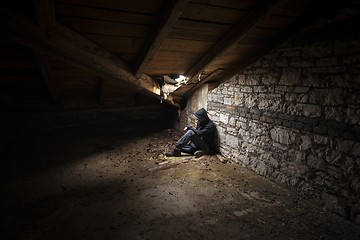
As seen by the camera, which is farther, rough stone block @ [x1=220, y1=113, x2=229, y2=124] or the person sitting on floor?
the person sitting on floor

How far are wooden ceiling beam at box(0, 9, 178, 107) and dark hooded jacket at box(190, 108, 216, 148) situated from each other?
1.58 m

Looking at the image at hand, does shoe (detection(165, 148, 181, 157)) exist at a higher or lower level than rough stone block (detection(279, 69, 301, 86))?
lower

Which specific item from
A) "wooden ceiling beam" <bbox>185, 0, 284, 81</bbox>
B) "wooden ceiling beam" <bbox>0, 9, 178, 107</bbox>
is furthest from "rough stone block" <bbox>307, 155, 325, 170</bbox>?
"wooden ceiling beam" <bbox>0, 9, 178, 107</bbox>

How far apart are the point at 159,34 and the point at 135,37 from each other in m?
0.40

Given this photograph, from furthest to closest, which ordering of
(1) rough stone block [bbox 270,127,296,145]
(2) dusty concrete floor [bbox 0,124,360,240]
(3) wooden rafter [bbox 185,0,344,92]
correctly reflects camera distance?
(1) rough stone block [bbox 270,127,296,145] < (3) wooden rafter [bbox 185,0,344,92] < (2) dusty concrete floor [bbox 0,124,360,240]

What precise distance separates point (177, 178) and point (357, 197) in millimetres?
2159

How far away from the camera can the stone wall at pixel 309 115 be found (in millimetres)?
2430

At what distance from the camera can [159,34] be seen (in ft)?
8.29

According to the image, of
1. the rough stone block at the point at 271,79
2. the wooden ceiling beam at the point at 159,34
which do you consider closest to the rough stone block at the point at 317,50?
the rough stone block at the point at 271,79

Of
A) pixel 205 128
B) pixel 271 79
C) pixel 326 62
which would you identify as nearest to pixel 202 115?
pixel 205 128

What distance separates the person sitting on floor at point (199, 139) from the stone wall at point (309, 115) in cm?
71

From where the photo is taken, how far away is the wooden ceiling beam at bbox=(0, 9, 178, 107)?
2.13 m

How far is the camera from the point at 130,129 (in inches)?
245

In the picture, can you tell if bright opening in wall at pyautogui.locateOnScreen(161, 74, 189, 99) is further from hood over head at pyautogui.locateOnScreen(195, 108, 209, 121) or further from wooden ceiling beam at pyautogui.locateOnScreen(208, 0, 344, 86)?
wooden ceiling beam at pyautogui.locateOnScreen(208, 0, 344, 86)
